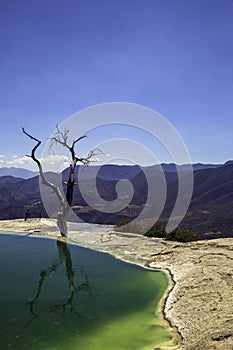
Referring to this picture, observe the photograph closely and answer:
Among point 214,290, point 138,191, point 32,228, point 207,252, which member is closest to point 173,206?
point 138,191

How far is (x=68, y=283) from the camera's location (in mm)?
9070

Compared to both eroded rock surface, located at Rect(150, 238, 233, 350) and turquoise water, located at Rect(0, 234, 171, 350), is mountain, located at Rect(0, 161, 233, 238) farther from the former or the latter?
turquoise water, located at Rect(0, 234, 171, 350)

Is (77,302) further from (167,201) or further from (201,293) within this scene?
(167,201)

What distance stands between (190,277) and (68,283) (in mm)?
3324

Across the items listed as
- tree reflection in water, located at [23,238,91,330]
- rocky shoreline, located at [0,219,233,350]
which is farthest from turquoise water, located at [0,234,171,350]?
rocky shoreline, located at [0,219,233,350]

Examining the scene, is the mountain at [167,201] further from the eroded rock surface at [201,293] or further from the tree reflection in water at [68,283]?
the eroded rock surface at [201,293]

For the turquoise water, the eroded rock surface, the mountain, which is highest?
the mountain

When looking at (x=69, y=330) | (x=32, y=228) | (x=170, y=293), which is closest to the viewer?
(x=69, y=330)

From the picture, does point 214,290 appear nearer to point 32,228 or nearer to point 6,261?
point 6,261

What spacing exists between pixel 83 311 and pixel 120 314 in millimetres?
795

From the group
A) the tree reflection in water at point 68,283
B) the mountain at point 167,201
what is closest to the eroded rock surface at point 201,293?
the tree reflection in water at point 68,283

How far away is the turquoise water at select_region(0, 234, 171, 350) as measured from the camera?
19.4ft

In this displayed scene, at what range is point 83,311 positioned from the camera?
715 cm

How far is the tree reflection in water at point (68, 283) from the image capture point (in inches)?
280
